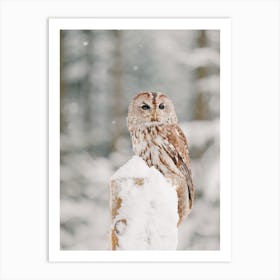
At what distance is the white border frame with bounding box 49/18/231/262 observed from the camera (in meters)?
2.48

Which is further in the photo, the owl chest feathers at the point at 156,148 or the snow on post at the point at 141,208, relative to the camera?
the owl chest feathers at the point at 156,148

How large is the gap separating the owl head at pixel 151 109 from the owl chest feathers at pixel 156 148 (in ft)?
0.11

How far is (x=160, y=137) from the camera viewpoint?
8.23 ft

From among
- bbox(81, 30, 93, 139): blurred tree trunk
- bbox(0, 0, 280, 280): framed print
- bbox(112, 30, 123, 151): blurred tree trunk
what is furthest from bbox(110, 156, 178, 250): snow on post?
bbox(81, 30, 93, 139): blurred tree trunk

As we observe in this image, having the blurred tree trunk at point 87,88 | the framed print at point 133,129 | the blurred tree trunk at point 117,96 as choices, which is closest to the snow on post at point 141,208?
the framed print at point 133,129

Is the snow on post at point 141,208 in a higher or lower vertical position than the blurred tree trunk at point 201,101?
lower

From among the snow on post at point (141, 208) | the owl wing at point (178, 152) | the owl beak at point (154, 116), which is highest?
the owl beak at point (154, 116)

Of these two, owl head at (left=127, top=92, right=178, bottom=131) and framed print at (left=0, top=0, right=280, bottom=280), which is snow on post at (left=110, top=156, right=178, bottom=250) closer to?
framed print at (left=0, top=0, right=280, bottom=280)

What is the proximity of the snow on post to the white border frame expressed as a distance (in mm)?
115

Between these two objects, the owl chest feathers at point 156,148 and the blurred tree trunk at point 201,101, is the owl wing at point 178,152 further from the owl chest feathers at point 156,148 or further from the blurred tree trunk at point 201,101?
the blurred tree trunk at point 201,101

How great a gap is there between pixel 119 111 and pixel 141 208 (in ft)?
1.64

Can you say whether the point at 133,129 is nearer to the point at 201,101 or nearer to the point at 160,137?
the point at 160,137
